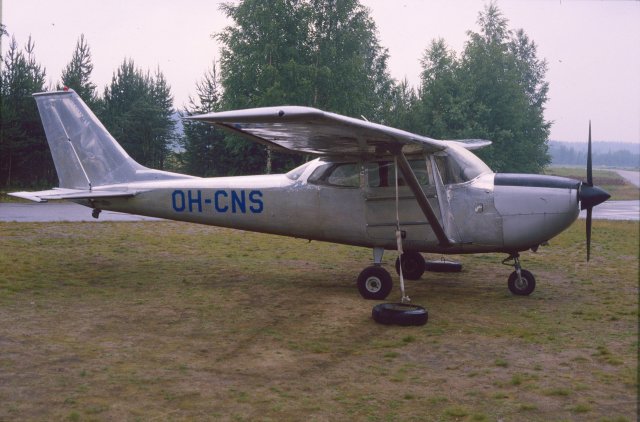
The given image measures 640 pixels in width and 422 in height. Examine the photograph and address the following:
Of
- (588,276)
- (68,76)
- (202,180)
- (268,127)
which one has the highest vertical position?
(68,76)

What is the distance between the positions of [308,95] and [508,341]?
2487cm

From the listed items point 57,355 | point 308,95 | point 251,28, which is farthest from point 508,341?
point 251,28

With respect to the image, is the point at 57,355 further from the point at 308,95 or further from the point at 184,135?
the point at 184,135

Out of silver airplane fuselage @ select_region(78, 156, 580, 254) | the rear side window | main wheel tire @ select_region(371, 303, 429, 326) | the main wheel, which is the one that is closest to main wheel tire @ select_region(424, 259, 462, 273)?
the main wheel

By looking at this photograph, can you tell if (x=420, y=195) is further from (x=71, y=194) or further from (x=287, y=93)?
(x=287, y=93)

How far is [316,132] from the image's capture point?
7.68 meters

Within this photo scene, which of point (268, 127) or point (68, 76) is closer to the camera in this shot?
point (268, 127)

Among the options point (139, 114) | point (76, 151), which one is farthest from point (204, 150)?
point (76, 151)

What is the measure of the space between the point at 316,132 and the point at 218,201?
283cm

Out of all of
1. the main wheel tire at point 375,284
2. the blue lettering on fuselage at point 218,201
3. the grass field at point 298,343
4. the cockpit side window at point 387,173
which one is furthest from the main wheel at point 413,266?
the blue lettering on fuselage at point 218,201

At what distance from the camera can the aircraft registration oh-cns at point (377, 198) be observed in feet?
26.9

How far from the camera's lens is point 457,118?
3644cm

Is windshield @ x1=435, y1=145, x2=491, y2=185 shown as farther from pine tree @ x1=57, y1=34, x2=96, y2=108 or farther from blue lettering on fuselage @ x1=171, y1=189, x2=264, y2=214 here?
pine tree @ x1=57, y1=34, x2=96, y2=108

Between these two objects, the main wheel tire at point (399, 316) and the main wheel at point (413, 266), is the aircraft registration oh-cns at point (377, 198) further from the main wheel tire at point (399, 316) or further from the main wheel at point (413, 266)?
the main wheel tire at point (399, 316)
